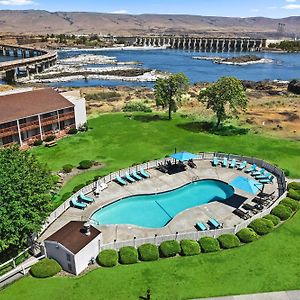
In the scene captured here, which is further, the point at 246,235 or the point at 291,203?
the point at 291,203

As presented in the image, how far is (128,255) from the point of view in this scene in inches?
1077

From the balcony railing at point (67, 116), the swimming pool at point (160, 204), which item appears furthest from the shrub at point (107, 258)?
the balcony railing at point (67, 116)

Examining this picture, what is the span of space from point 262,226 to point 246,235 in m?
2.23

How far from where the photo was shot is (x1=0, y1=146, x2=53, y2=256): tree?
25.2 metres

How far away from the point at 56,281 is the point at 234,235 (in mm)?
15382

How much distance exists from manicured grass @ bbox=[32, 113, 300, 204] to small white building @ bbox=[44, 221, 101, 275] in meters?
13.7

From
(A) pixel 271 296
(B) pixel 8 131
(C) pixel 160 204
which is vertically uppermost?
(B) pixel 8 131

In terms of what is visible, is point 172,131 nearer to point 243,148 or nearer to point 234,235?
point 243,148

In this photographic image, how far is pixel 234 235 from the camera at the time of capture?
30.0 meters

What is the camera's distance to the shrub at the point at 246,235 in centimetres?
2978

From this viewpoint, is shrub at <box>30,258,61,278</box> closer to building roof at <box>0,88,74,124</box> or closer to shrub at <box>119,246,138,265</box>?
shrub at <box>119,246,138,265</box>

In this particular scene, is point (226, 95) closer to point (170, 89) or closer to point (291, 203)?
point (170, 89)

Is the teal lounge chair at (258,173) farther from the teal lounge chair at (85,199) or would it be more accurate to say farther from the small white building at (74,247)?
the small white building at (74,247)

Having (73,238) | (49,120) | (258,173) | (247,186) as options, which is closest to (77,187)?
(73,238)
